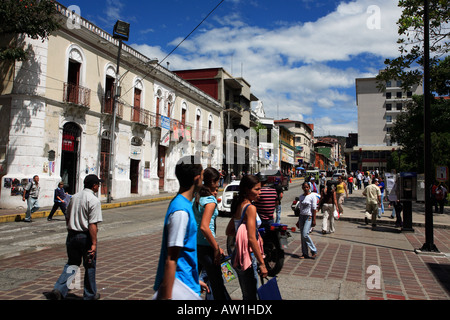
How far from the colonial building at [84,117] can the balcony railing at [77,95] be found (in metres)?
0.05

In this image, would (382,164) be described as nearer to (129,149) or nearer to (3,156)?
(129,149)

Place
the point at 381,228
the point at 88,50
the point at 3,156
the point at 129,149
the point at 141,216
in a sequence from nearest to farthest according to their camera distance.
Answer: the point at 381,228 → the point at 141,216 → the point at 3,156 → the point at 88,50 → the point at 129,149

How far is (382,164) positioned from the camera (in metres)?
77.9

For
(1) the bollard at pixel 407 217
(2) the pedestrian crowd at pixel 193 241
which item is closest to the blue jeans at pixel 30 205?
(2) the pedestrian crowd at pixel 193 241

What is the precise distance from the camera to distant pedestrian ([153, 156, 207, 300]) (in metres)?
2.50

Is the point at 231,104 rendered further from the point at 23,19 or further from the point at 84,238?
the point at 84,238

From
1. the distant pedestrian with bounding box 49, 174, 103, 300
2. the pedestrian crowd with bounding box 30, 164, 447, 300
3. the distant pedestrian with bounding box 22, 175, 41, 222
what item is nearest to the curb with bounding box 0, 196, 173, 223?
the distant pedestrian with bounding box 22, 175, 41, 222

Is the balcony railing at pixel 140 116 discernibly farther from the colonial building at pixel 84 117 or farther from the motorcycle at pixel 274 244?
the motorcycle at pixel 274 244

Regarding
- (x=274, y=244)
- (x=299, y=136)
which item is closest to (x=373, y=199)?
(x=274, y=244)

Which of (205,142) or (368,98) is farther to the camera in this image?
(368,98)

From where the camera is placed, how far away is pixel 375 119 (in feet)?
259

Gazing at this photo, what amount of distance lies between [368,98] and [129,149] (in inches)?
2731

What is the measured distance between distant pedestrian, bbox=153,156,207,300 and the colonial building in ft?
53.1
